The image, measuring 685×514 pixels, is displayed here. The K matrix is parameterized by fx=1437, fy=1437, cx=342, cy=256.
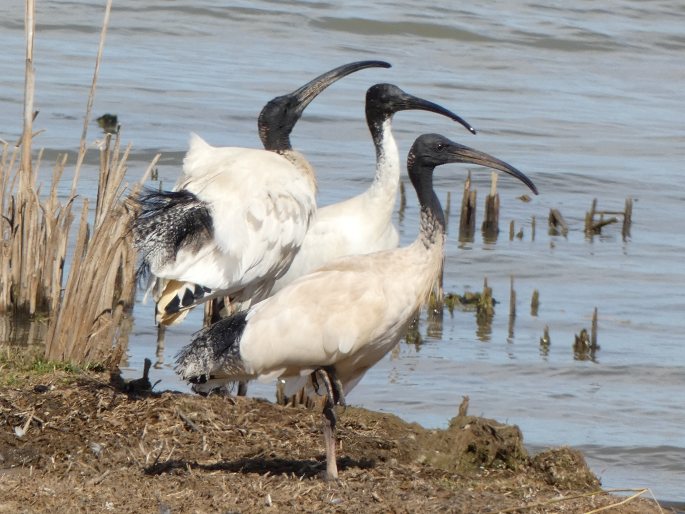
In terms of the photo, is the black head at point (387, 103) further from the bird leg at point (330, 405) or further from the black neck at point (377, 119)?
the bird leg at point (330, 405)

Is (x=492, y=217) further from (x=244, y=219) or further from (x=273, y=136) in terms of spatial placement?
(x=244, y=219)

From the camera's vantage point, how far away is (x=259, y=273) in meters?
7.61

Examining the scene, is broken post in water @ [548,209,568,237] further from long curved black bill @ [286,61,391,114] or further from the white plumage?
the white plumage

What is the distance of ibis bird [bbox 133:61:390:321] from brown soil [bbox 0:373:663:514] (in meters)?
0.71

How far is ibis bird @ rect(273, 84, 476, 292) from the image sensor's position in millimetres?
8227

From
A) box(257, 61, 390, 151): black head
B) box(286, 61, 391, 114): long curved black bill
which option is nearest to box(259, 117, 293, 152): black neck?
box(257, 61, 390, 151): black head

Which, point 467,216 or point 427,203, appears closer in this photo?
point 427,203

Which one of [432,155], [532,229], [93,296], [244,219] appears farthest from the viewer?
[532,229]

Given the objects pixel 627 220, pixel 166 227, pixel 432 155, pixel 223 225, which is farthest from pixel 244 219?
pixel 627 220

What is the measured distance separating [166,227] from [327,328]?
1617mm

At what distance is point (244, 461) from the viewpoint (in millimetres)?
6090

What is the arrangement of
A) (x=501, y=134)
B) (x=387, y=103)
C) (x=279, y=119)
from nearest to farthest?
(x=387, y=103), (x=279, y=119), (x=501, y=134)

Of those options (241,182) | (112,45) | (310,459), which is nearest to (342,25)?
(112,45)

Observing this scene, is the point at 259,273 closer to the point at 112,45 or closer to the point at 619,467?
the point at 619,467
